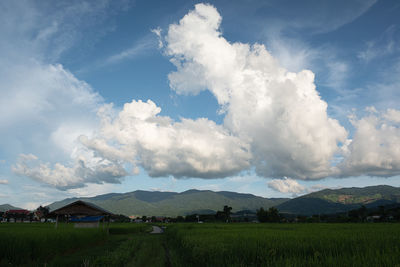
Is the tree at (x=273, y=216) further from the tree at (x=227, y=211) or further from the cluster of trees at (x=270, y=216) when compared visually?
the tree at (x=227, y=211)

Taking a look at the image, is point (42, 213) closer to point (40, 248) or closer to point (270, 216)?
point (270, 216)

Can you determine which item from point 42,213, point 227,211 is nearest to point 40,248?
point 227,211

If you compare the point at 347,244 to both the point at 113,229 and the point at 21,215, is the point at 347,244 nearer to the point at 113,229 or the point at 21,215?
the point at 113,229

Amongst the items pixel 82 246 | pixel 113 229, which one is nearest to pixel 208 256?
pixel 82 246

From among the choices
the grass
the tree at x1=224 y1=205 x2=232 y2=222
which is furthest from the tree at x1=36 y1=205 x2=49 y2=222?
the tree at x1=224 y1=205 x2=232 y2=222

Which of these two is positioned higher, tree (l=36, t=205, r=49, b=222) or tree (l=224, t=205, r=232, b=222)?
tree (l=36, t=205, r=49, b=222)

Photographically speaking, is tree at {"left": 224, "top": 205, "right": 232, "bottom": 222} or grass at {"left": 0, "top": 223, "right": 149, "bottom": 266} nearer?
grass at {"left": 0, "top": 223, "right": 149, "bottom": 266}

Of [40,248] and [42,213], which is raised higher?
[40,248]

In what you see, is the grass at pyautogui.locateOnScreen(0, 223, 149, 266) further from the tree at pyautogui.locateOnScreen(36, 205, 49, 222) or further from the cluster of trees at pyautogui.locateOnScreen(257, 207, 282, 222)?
the cluster of trees at pyautogui.locateOnScreen(257, 207, 282, 222)

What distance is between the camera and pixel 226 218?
447 feet

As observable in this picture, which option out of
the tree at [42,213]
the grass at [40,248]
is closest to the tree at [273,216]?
the tree at [42,213]

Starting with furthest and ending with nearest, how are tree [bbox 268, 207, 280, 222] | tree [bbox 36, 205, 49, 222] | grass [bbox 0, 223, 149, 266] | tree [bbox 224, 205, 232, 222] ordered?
tree [bbox 224, 205, 232, 222] → tree [bbox 268, 207, 280, 222] → tree [bbox 36, 205, 49, 222] → grass [bbox 0, 223, 149, 266]

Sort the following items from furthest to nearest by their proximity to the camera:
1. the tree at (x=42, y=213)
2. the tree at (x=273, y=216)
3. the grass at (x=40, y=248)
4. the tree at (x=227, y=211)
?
the tree at (x=227, y=211) → the tree at (x=273, y=216) → the tree at (x=42, y=213) → the grass at (x=40, y=248)

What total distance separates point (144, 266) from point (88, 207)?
21.0 m
